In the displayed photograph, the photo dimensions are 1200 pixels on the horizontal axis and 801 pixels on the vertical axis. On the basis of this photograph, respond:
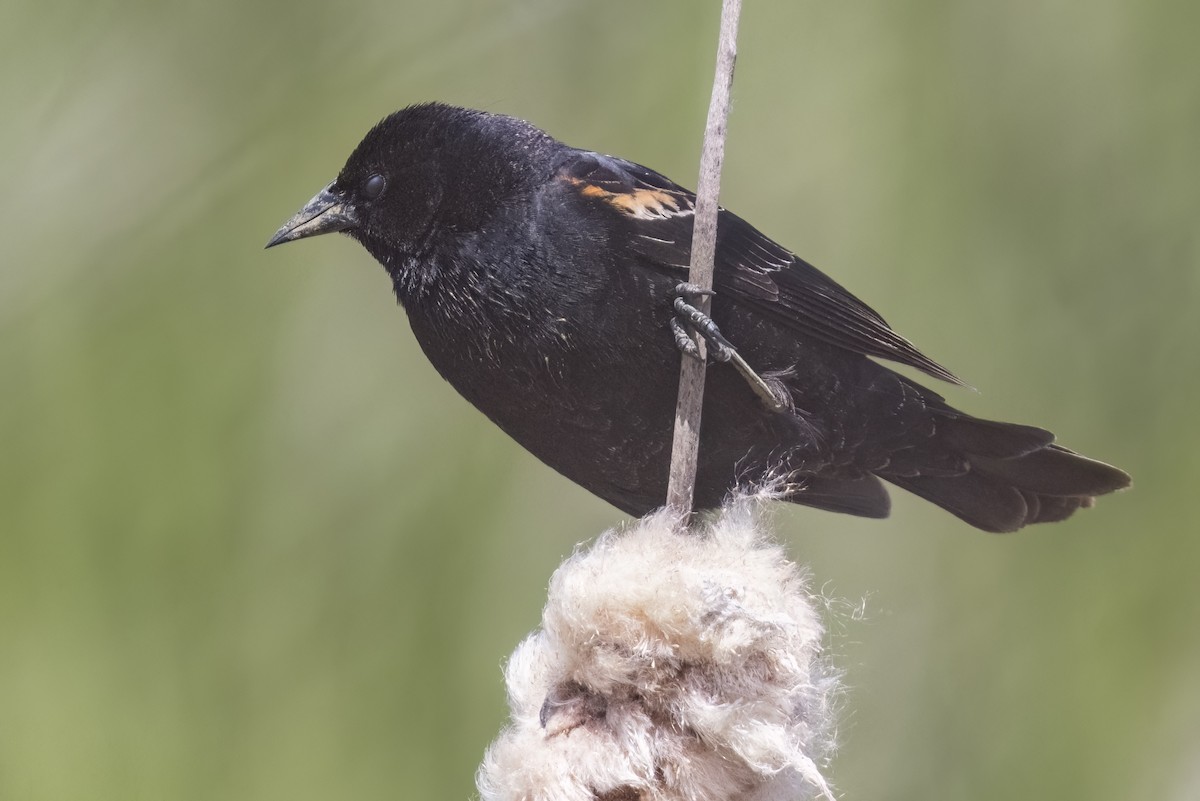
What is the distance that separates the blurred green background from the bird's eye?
0.63 meters

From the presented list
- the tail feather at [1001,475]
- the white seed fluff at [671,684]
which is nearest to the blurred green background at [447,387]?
the tail feather at [1001,475]

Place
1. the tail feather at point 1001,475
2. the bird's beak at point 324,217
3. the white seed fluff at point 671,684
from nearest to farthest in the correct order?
the white seed fluff at point 671,684 → the bird's beak at point 324,217 → the tail feather at point 1001,475

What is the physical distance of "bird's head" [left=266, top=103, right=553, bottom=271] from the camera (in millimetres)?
2174

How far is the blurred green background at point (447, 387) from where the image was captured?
2.62 meters

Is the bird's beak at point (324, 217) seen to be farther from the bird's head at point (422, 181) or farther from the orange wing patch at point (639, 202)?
the orange wing patch at point (639, 202)

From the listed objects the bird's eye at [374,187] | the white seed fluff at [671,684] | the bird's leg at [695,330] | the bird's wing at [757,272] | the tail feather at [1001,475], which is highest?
the bird's eye at [374,187]

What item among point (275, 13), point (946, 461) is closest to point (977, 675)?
point (946, 461)

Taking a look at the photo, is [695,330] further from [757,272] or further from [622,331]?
[757,272]

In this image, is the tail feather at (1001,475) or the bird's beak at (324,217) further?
the tail feather at (1001,475)

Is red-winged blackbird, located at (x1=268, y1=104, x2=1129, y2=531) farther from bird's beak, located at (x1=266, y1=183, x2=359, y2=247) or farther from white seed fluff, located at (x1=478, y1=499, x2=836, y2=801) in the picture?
white seed fluff, located at (x1=478, y1=499, x2=836, y2=801)

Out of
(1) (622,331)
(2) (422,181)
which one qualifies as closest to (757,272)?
→ (1) (622,331)

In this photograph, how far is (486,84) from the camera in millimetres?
3225

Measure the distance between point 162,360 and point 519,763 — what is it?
5.96 ft

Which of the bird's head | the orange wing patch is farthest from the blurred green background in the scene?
Result: the orange wing patch
